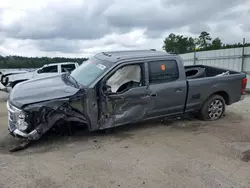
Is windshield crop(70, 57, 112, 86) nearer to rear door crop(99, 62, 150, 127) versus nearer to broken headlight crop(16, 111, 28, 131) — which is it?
rear door crop(99, 62, 150, 127)

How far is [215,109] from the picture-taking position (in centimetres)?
586

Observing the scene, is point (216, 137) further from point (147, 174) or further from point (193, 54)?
point (193, 54)

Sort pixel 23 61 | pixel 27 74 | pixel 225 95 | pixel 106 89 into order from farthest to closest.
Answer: pixel 23 61 < pixel 27 74 < pixel 225 95 < pixel 106 89

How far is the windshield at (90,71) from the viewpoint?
4527 mm

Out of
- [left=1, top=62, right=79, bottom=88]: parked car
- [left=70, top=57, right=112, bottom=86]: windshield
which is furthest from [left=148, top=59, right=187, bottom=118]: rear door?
[left=1, top=62, right=79, bottom=88]: parked car

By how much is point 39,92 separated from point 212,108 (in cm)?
427

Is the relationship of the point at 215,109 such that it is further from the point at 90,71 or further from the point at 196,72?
the point at 90,71


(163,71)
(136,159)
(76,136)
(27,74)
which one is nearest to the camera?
(136,159)

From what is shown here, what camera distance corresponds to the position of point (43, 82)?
4.88m

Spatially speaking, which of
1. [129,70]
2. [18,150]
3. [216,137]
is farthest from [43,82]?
[216,137]

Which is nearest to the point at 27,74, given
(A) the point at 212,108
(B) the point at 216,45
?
(A) the point at 212,108

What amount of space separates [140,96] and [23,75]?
735 centimetres

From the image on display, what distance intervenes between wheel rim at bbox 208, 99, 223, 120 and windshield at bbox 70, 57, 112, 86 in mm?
2993

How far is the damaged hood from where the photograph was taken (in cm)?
399
